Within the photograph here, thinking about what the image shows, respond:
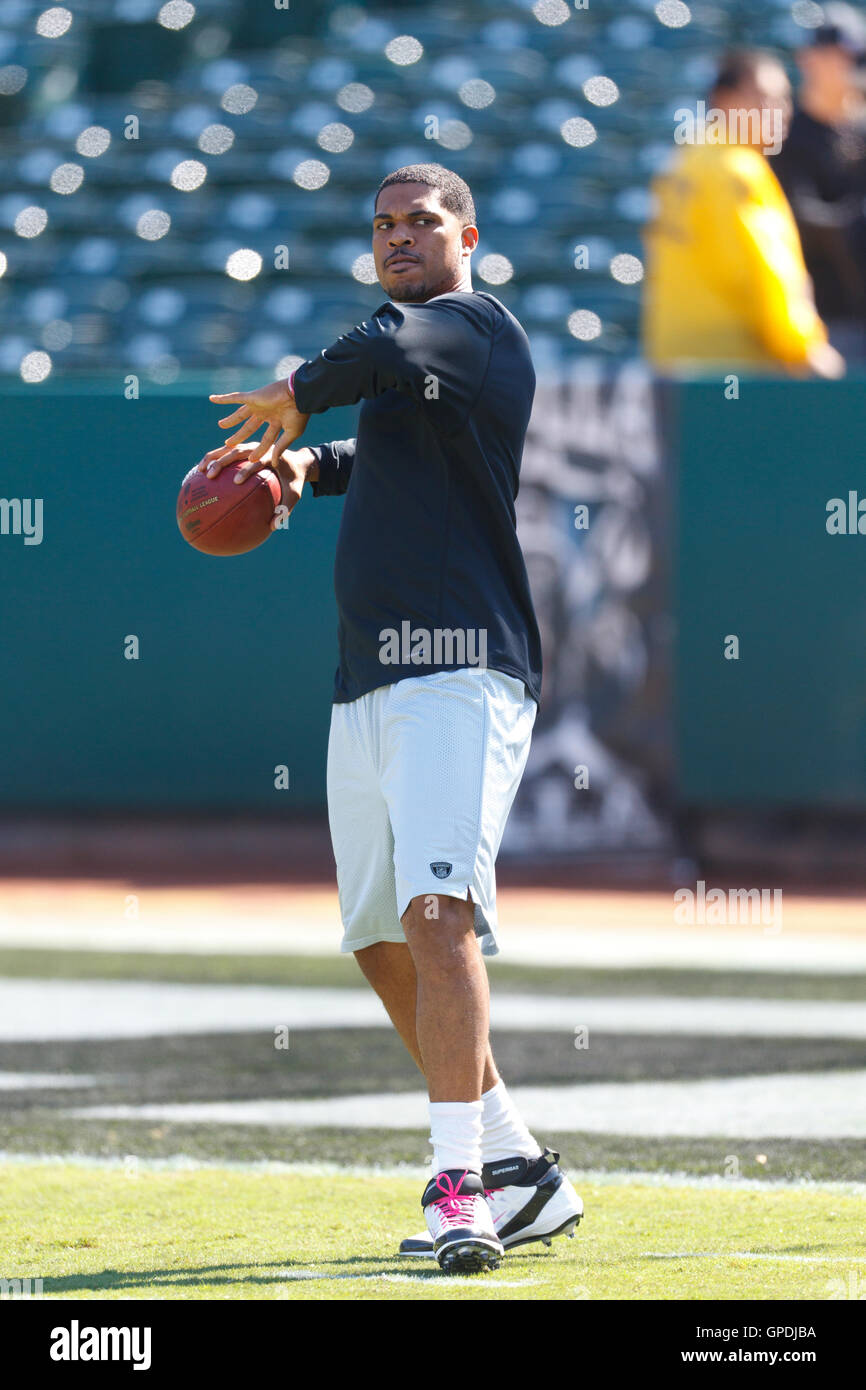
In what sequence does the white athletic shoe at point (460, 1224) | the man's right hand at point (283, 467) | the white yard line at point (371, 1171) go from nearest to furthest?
the white athletic shoe at point (460, 1224), the man's right hand at point (283, 467), the white yard line at point (371, 1171)

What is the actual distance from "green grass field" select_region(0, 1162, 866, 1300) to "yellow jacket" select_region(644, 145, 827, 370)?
A: 757 centimetres

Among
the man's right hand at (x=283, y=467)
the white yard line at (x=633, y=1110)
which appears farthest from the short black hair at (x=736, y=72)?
the man's right hand at (x=283, y=467)

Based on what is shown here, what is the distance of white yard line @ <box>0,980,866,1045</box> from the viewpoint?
6852 millimetres

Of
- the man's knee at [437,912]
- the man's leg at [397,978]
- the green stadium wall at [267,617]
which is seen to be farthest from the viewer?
the green stadium wall at [267,617]

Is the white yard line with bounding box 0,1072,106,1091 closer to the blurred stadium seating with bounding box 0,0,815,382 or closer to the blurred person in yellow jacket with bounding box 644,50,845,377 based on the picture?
the blurred person in yellow jacket with bounding box 644,50,845,377

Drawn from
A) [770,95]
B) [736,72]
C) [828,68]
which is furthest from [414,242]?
[828,68]

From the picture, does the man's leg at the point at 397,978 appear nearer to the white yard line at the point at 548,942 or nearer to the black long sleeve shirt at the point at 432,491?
the black long sleeve shirt at the point at 432,491

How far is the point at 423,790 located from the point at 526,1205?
2.65 feet

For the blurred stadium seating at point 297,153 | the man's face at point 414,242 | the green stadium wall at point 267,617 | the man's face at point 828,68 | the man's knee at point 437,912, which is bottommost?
the man's knee at point 437,912

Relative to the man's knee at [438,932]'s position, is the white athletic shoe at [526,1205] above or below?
below

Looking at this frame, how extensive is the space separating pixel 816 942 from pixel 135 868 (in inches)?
172

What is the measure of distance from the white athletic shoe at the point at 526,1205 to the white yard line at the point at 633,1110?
1.39 m

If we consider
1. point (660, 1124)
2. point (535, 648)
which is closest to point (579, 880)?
point (660, 1124)

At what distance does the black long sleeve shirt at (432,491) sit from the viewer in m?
3.68
